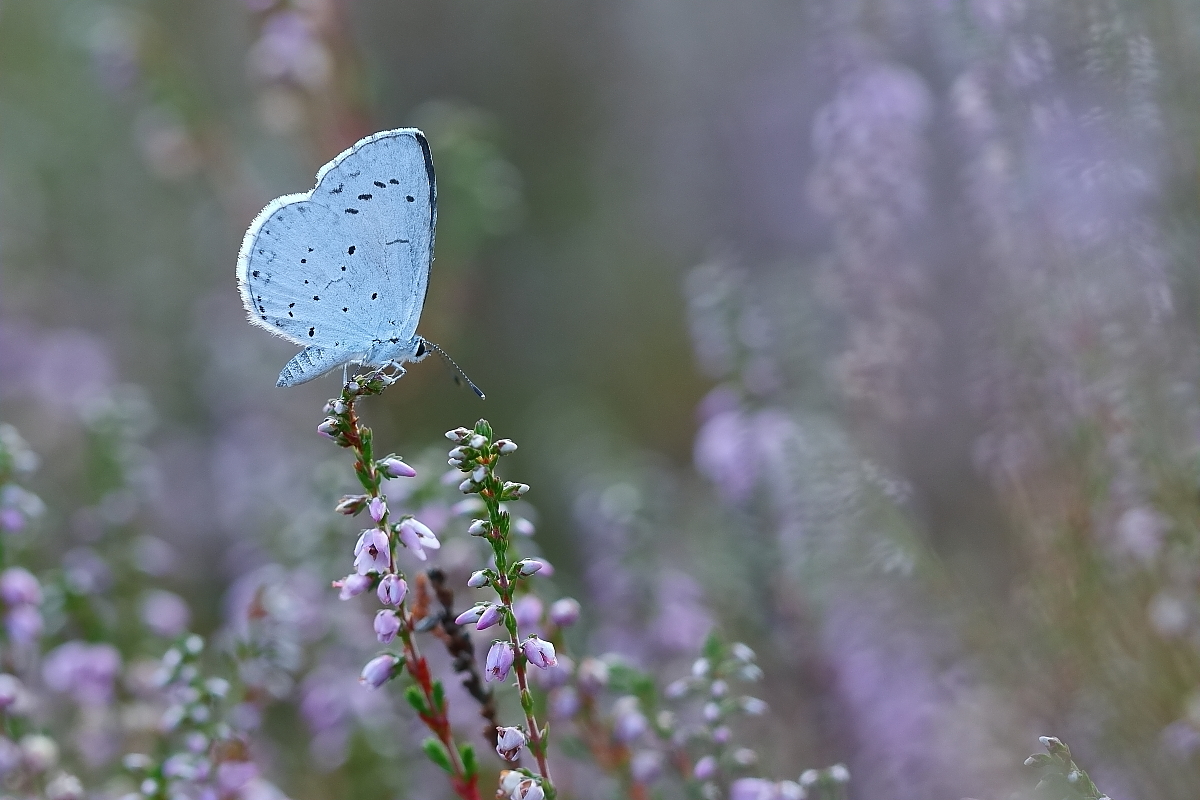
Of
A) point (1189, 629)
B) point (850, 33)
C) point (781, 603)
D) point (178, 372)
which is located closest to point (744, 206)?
point (850, 33)

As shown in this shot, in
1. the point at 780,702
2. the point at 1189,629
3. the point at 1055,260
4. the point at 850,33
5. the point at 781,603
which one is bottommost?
the point at 1189,629

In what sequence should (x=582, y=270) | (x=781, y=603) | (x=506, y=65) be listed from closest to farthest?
(x=781, y=603) < (x=582, y=270) < (x=506, y=65)

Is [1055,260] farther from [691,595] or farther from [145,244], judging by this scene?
[145,244]

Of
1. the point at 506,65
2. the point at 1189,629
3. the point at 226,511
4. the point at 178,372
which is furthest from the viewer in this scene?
the point at 506,65

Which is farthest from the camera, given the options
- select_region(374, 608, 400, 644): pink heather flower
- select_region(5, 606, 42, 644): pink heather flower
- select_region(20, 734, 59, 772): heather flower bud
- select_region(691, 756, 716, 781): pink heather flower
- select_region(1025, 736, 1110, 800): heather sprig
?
select_region(5, 606, 42, 644): pink heather flower

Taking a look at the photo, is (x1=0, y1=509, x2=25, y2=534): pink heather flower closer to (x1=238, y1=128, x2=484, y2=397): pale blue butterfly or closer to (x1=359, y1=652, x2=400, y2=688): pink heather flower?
(x1=238, y1=128, x2=484, y2=397): pale blue butterfly

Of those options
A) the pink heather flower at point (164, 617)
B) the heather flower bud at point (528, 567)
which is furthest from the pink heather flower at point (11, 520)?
the heather flower bud at point (528, 567)

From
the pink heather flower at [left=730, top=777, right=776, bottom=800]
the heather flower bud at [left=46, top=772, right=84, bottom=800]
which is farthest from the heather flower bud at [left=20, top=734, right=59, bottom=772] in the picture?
the pink heather flower at [left=730, top=777, right=776, bottom=800]
